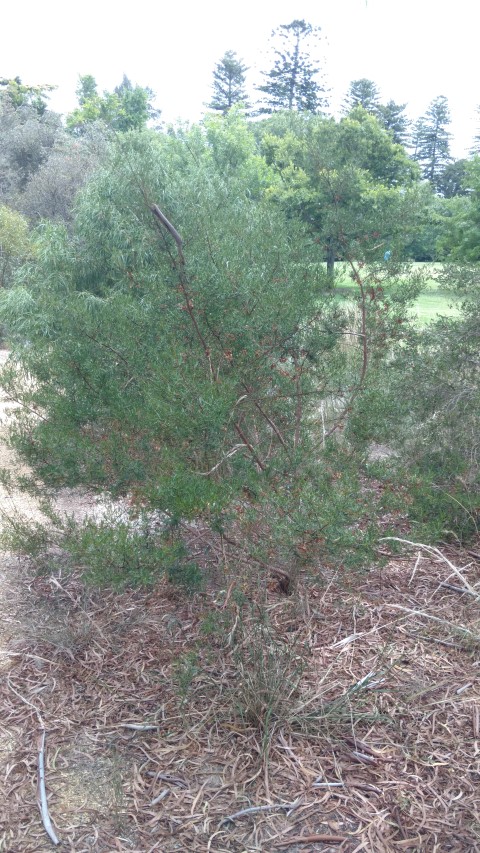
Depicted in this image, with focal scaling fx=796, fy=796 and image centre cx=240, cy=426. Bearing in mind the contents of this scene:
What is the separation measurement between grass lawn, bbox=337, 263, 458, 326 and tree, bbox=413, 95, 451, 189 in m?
8.36

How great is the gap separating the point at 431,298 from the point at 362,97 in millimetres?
19919

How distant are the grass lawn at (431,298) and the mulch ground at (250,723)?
2.33m

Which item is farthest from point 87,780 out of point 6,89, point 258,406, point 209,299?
point 6,89

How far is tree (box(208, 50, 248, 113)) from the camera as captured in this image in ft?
104

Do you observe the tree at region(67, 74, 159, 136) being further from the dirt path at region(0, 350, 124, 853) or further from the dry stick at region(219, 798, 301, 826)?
the dry stick at region(219, 798, 301, 826)

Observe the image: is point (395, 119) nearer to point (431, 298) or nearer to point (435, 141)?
point (435, 141)

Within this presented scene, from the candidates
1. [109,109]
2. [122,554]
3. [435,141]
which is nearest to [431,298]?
[122,554]

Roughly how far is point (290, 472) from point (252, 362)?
1.75 ft

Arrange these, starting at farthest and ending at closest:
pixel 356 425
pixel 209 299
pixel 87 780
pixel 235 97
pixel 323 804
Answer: pixel 235 97 < pixel 356 425 < pixel 209 299 < pixel 87 780 < pixel 323 804

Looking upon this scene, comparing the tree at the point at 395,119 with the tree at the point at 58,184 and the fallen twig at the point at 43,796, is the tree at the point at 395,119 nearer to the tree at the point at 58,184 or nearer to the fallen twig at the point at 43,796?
the tree at the point at 58,184

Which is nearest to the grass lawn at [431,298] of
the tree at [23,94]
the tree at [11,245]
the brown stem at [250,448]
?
the brown stem at [250,448]

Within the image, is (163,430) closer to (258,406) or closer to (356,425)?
(258,406)

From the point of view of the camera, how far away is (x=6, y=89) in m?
33.4

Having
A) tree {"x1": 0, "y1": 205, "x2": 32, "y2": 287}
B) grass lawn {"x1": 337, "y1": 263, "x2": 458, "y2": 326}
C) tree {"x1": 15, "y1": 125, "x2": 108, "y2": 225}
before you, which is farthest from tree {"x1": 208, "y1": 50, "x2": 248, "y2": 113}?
grass lawn {"x1": 337, "y1": 263, "x2": 458, "y2": 326}
